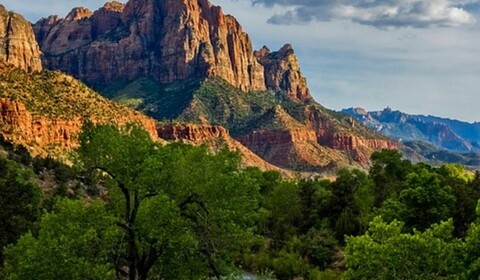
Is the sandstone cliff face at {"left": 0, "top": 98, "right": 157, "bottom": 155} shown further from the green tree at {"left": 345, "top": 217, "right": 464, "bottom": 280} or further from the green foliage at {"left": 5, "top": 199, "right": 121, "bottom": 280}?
the green tree at {"left": 345, "top": 217, "right": 464, "bottom": 280}

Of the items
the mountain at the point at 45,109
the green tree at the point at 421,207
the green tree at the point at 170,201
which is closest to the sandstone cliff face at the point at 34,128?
the mountain at the point at 45,109

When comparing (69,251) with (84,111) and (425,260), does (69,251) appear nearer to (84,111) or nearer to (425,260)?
(425,260)

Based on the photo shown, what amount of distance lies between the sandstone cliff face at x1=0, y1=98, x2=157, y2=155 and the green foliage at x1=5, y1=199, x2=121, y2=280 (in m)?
92.1

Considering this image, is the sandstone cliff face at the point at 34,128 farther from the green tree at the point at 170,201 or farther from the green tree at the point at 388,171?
the green tree at the point at 170,201

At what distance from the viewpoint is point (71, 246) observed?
23.4 m

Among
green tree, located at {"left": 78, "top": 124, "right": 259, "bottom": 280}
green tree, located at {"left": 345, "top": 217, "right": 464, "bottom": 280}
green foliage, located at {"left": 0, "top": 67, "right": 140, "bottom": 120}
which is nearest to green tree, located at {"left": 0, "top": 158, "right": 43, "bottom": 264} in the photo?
green tree, located at {"left": 78, "top": 124, "right": 259, "bottom": 280}

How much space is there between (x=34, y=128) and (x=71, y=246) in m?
123

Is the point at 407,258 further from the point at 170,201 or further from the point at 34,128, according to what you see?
the point at 34,128

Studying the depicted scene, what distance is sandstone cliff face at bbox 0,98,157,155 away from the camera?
126 metres

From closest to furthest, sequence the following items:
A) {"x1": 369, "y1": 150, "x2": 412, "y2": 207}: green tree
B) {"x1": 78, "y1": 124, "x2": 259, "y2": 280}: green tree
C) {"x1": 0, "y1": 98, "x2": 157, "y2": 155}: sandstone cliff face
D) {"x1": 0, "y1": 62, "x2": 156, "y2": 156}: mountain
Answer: {"x1": 78, "y1": 124, "x2": 259, "y2": 280}: green tree < {"x1": 369, "y1": 150, "x2": 412, "y2": 207}: green tree < {"x1": 0, "y1": 98, "x2": 157, "y2": 155}: sandstone cliff face < {"x1": 0, "y1": 62, "x2": 156, "y2": 156}: mountain

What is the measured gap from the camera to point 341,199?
86.1m

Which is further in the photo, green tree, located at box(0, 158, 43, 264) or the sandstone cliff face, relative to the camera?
the sandstone cliff face

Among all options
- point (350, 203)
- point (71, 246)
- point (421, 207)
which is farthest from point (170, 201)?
point (350, 203)

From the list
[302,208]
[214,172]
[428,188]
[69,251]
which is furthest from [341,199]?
[69,251]
